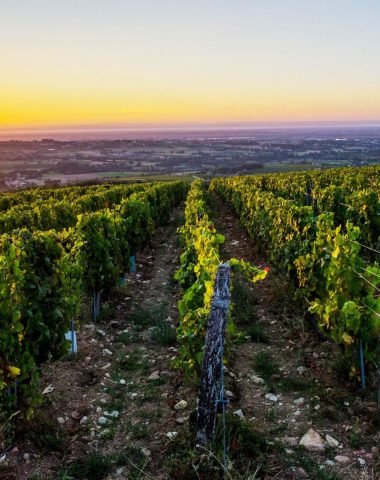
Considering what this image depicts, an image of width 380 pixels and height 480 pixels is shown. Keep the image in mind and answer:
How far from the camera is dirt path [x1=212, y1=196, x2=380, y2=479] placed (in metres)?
4.57

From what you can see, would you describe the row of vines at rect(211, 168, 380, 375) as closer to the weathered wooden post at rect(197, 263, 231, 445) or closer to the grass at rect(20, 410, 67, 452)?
the weathered wooden post at rect(197, 263, 231, 445)

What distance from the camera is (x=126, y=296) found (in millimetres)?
10555

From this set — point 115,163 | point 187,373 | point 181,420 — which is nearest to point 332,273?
point 187,373

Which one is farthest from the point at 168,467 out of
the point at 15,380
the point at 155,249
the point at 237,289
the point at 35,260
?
the point at 155,249

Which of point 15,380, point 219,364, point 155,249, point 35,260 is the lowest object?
point 155,249

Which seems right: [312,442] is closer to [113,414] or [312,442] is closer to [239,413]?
[239,413]

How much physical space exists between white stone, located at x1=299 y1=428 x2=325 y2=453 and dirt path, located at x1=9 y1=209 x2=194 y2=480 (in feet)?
4.47

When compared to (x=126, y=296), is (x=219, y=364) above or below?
above

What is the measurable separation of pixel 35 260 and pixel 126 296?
4880 millimetres

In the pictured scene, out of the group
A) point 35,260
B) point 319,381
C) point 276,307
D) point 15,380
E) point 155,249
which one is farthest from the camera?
point 155,249

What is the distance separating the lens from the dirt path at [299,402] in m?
4.57

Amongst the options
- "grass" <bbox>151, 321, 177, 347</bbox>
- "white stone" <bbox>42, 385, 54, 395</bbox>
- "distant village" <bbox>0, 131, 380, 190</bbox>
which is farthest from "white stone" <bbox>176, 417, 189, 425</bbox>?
"distant village" <bbox>0, 131, 380, 190</bbox>

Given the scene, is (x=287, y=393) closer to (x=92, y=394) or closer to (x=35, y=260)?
(x=92, y=394)

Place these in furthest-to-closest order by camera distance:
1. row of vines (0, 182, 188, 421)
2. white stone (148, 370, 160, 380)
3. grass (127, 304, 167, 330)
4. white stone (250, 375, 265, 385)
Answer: grass (127, 304, 167, 330), white stone (148, 370, 160, 380), white stone (250, 375, 265, 385), row of vines (0, 182, 188, 421)
